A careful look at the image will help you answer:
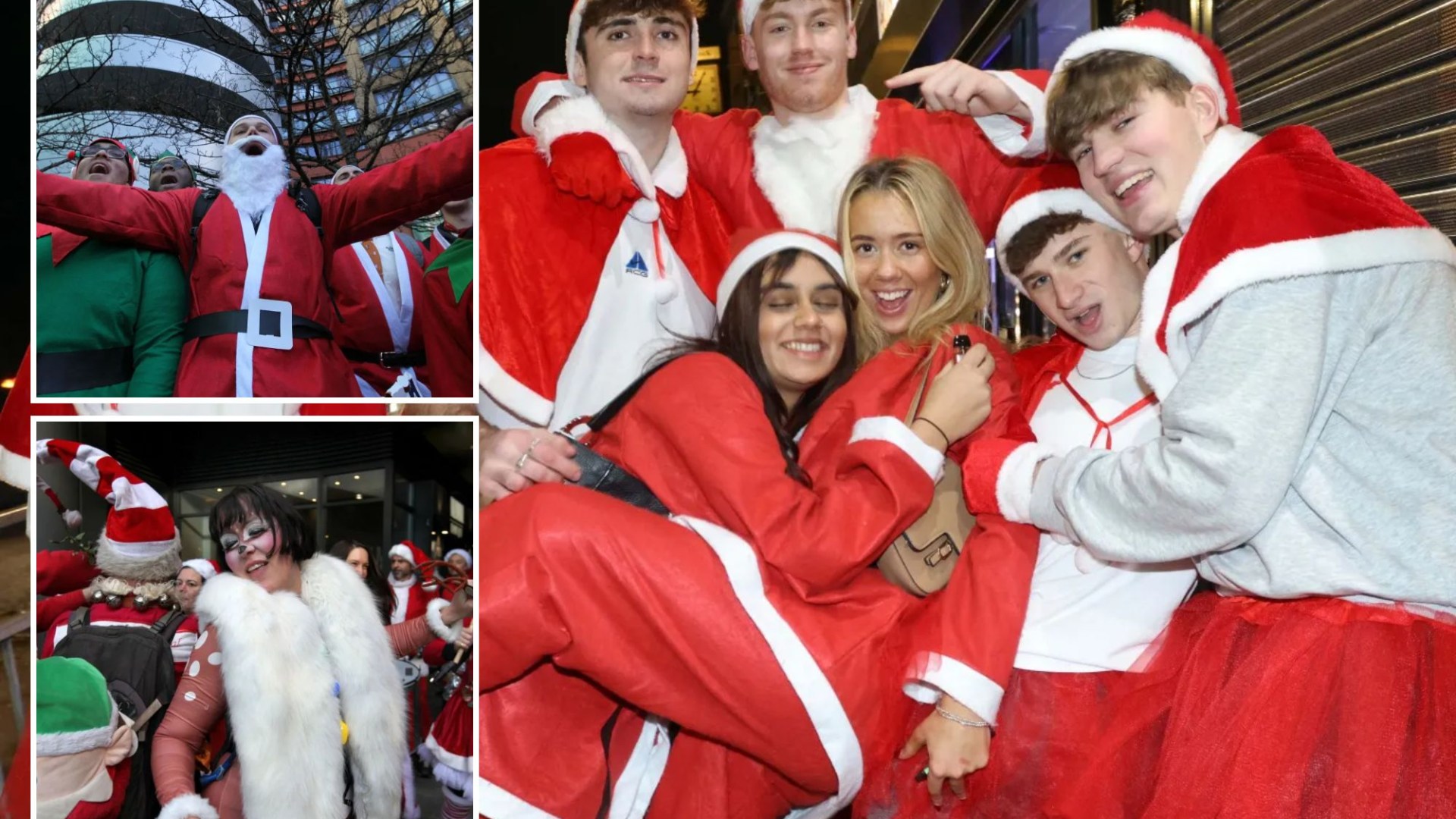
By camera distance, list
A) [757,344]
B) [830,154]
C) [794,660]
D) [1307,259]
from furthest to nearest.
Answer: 1. [830,154]
2. [757,344]
3. [794,660]
4. [1307,259]

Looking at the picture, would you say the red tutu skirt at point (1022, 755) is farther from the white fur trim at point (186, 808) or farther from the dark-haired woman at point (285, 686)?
the white fur trim at point (186, 808)

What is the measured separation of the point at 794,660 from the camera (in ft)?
5.29

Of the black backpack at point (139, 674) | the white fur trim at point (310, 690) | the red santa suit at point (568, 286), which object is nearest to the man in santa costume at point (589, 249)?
the red santa suit at point (568, 286)

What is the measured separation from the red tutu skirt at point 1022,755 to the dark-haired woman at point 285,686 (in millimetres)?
755

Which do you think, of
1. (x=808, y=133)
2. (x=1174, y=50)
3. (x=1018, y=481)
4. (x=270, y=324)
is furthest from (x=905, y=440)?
(x=270, y=324)

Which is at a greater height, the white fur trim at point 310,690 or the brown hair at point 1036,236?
the brown hair at point 1036,236

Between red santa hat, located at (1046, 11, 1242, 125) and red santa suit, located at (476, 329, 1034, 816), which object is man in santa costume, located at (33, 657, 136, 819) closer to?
red santa suit, located at (476, 329, 1034, 816)

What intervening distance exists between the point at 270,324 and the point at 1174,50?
1485mm

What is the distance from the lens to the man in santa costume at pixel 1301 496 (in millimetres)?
1409

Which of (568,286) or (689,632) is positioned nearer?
(689,632)

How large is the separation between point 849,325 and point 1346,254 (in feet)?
2.49

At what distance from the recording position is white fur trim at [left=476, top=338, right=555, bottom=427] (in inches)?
73.0

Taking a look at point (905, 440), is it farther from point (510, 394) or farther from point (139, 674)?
point (139, 674)

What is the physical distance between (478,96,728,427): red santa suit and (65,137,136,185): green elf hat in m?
0.54
